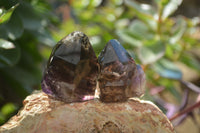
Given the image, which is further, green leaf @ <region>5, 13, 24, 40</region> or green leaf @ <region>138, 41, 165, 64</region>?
green leaf @ <region>138, 41, 165, 64</region>

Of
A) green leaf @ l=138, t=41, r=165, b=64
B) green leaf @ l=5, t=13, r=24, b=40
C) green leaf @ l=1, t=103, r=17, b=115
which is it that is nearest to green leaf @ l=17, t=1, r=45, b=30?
green leaf @ l=5, t=13, r=24, b=40

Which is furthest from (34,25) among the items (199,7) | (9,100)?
(199,7)

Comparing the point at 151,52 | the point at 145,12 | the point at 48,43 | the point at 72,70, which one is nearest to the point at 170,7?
the point at 145,12

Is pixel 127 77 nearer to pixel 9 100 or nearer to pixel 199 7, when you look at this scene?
pixel 9 100

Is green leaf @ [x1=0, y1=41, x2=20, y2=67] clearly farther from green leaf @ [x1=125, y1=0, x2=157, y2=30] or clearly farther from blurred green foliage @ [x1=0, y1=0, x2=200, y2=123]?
green leaf @ [x1=125, y1=0, x2=157, y2=30]

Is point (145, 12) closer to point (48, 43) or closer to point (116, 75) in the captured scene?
point (48, 43)
